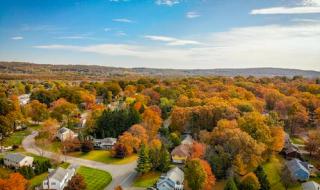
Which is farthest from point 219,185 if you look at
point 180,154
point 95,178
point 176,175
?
point 95,178

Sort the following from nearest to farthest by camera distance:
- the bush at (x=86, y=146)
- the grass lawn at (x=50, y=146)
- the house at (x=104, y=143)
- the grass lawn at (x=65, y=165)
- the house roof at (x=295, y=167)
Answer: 1. the house roof at (x=295, y=167)
2. the grass lawn at (x=65, y=165)
3. the bush at (x=86, y=146)
4. the grass lawn at (x=50, y=146)
5. the house at (x=104, y=143)

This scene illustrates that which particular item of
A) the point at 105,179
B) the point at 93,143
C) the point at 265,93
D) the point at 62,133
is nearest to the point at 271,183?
the point at 105,179

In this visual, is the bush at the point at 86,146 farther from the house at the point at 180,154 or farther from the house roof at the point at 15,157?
the house at the point at 180,154

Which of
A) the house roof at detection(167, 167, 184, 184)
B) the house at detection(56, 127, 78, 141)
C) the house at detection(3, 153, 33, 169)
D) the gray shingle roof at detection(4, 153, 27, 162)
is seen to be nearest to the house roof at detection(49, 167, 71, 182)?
the house at detection(3, 153, 33, 169)

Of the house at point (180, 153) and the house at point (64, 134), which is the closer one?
the house at point (180, 153)

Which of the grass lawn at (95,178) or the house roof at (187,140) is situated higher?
the house roof at (187,140)

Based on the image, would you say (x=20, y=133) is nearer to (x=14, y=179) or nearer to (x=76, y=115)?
(x=76, y=115)

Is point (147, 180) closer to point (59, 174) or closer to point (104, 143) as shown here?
point (59, 174)

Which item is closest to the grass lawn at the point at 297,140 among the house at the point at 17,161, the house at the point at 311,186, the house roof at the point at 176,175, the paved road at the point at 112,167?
the house at the point at 311,186
